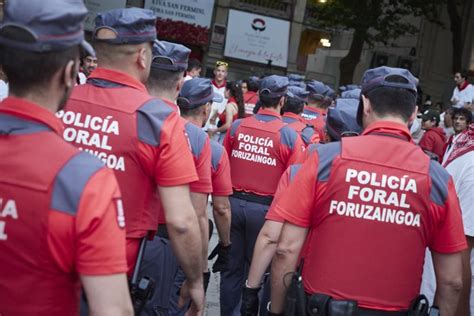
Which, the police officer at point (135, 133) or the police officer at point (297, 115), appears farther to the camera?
the police officer at point (297, 115)

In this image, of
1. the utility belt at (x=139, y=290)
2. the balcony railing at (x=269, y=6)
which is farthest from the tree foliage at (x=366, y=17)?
the utility belt at (x=139, y=290)

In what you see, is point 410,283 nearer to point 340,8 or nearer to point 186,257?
point 186,257

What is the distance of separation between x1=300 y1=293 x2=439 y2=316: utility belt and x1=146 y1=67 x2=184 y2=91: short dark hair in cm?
146

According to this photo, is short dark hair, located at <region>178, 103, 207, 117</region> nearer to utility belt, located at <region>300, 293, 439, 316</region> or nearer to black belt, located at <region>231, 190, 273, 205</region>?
black belt, located at <region>231, 190, 273, 205</region>

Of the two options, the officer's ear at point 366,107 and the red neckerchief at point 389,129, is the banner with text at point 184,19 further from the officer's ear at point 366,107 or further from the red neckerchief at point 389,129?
the red neckerchief at point 389,129

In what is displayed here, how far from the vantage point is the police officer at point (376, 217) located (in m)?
3.49

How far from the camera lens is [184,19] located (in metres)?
29.3

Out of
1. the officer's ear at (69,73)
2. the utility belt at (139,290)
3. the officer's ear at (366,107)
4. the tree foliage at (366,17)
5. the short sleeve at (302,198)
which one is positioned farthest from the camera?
the tree foliage at (366,17)

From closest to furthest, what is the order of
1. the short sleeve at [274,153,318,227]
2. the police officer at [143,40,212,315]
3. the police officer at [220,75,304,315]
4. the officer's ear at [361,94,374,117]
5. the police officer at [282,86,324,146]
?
the short sleeve at [274,153,318,227]
the officer's ear at [361,94,374,117]
the police officer at [143,40,212,315]
the police officer at [220,75,304,315]
the police officer at [282,86,324,146]

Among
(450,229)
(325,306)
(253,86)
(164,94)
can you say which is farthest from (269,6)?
(325,306)

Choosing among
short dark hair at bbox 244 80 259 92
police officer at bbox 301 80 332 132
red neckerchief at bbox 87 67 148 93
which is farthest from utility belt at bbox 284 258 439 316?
short dark hair at bbox 244 80 259 92

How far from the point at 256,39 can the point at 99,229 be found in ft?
92.0

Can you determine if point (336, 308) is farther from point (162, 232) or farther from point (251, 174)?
point (251, 174)

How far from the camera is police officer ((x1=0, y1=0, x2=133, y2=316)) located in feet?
7.19
